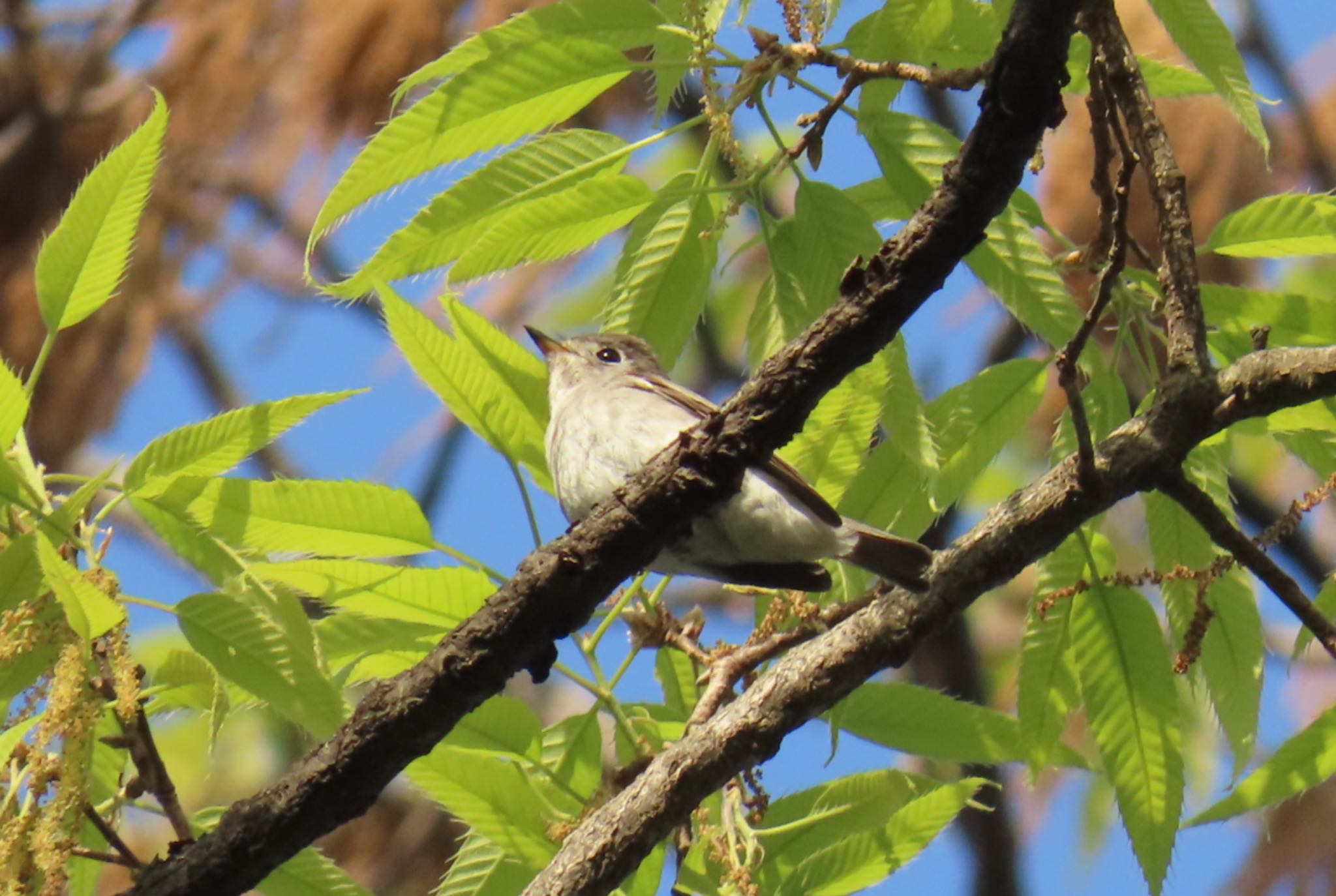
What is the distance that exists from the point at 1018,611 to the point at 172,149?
16.7ft

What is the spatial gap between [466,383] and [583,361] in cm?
171

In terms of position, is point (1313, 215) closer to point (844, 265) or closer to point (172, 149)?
point (844, 265)

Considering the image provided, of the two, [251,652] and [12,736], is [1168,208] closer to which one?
[251,652]

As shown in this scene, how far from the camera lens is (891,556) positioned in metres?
2.58

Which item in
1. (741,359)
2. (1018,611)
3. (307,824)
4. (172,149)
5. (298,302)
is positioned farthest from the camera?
(1018,611)

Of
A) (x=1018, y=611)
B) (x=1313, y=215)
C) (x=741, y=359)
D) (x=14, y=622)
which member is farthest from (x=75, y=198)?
(x=1018, y=611)

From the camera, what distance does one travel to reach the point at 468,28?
4.97 meters

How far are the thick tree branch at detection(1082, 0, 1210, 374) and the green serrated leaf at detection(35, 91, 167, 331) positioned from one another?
4.69 feet

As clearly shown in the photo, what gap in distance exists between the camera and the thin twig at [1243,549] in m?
2.07

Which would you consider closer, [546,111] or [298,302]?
[546,111]

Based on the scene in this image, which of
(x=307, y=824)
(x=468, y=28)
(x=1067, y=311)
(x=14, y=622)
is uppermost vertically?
(x=468, y=28)

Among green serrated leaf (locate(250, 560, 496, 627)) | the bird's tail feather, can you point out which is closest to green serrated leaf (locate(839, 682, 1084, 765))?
the bird's tail feather

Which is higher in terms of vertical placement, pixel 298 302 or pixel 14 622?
pixel 298 302

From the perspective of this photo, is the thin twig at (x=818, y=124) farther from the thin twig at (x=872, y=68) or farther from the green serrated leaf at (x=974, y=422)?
the green serrated leaf at (x=974, y=422)
